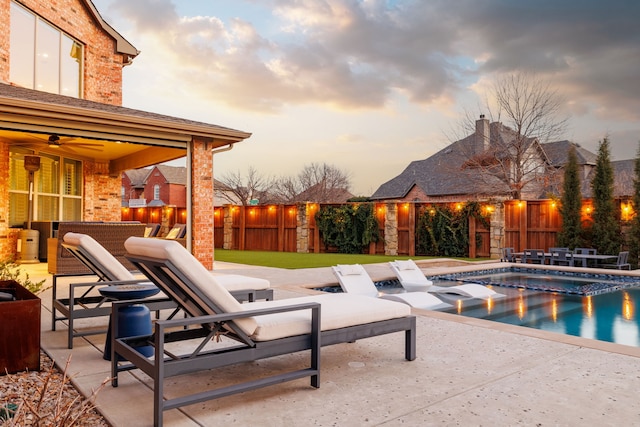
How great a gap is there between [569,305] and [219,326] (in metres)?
7.01

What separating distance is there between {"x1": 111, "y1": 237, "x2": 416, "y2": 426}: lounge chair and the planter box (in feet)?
1.91

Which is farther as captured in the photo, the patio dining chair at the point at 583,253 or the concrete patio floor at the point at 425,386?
the patio dining chair at the point at 583,253

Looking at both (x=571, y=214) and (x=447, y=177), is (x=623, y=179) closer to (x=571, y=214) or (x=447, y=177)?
(x=447, y=177)

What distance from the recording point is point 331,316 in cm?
311

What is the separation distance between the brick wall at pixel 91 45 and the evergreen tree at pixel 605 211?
48.9 ft

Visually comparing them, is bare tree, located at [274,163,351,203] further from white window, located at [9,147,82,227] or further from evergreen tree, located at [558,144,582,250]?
white window, located at [9,147,82,227]

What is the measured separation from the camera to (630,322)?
656cm

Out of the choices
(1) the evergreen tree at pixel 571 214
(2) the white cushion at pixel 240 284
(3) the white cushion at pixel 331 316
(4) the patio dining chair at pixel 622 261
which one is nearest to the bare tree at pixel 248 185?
(1) the evergreen tree at pixel 571 214

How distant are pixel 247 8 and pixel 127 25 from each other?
4.73 meters

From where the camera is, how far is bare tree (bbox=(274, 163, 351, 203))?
4456 centimetres

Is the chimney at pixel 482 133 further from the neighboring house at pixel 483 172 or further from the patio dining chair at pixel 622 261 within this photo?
the patio dining chair at pixel 622 261

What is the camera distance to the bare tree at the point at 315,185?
146ft

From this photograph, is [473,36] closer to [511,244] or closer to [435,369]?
[511,244]

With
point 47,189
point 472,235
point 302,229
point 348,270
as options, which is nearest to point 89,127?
point 47,189
